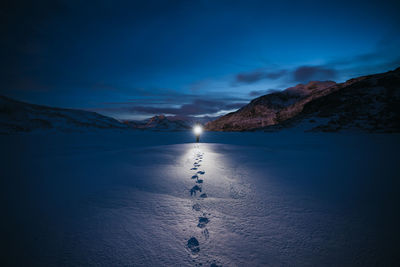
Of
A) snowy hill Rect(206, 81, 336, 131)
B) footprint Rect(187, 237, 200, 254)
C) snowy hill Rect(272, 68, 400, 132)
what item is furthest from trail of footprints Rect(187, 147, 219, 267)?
snowy hill Rect(206, 81, 336, 131)

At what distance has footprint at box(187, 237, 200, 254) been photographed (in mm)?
2254

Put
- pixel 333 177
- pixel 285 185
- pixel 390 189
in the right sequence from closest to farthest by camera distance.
A: pixel 390 189 < pixel 285 185 < pixel 333 177

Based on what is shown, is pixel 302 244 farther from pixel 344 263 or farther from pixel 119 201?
pixel 119 201

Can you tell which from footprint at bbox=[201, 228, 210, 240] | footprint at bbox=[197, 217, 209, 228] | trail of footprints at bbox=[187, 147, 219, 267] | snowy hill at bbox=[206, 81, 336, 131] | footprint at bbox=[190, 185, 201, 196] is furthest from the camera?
snowy hill at bbox=[206, 81, 336, 131]

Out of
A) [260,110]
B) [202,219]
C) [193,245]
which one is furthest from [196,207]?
[260,110]

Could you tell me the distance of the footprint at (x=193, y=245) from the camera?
7.39ft

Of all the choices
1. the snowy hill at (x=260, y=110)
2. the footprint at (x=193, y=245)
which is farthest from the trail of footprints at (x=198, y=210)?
the snowy hill at (x=260, y=110)

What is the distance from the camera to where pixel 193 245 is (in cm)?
235

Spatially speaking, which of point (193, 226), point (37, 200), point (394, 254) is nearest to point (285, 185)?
point (394, 254)

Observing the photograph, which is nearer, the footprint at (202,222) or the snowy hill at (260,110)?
the footprint at (202,222)

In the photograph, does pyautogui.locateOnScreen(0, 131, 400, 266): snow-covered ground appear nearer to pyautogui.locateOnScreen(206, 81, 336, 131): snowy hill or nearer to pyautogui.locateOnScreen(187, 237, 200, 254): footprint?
pyautogui.locateOnScreen(187, 237, 200, 254): footprint

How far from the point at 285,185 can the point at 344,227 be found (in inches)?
76.7

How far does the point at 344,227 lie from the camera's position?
2754 mm

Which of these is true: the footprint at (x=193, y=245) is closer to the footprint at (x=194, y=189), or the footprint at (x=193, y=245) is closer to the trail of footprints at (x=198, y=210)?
the trail of footprints at (x=198, y=210)
